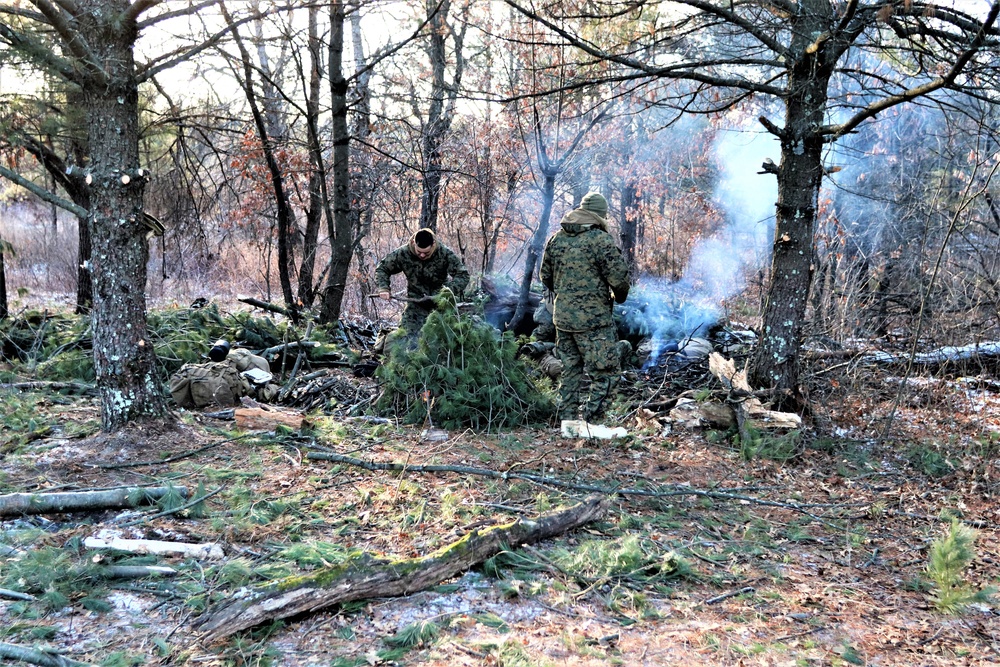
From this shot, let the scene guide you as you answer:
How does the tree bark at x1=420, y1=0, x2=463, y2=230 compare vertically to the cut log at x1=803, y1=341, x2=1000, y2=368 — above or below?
above

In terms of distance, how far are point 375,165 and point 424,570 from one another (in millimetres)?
11230

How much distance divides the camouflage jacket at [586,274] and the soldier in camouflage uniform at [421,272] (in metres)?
1.74

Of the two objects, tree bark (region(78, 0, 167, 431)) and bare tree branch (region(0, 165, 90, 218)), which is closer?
bare tree branch (region(0, 165, 90, 218))

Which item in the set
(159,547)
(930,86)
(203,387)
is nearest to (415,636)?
(159,547)

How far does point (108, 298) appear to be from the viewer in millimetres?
5375

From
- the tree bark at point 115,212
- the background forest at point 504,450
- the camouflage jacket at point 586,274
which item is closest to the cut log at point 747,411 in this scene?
the background forest at point 504,450

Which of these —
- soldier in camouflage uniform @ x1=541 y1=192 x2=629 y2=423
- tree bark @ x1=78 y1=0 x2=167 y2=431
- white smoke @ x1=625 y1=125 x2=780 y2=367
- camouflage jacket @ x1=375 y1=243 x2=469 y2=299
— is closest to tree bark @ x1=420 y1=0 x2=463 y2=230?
white smoke @ x1=625 y1=125 x2=780 y2=367

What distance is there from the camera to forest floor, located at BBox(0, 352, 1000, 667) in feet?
10.1

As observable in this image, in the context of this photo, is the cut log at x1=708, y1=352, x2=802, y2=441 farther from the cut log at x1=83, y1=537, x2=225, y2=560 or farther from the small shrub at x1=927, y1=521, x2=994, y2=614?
the cut log at x1=83, y1=537, x2=225, y2=560

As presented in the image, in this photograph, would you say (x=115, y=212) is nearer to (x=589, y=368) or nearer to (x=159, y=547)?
(x=159, y=547)

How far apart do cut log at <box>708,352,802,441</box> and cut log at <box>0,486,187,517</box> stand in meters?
4.76

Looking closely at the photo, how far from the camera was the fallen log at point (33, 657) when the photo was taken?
105 inches

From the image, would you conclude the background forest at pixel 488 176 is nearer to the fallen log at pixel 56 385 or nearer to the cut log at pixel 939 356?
the cut log at pixel 939 356

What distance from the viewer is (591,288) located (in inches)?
259
